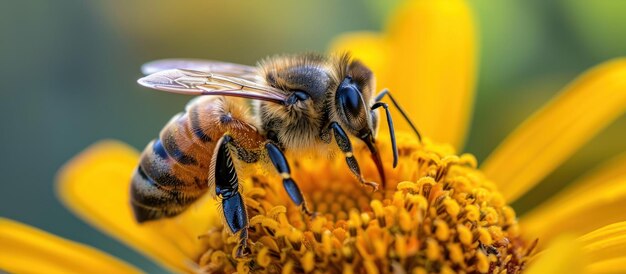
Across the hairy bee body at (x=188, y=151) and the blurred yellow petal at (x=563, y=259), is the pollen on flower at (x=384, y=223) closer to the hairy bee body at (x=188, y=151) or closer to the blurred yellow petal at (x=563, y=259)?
the hairy bee body at (x=188, y=151)

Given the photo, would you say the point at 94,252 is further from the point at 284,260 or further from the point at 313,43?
the point at 313,43

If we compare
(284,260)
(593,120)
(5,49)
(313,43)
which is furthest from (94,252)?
(5,49)

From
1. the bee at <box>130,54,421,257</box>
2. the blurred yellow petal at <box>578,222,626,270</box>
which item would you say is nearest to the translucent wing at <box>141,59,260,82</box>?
the bee at <box>130,54,421,257</box>

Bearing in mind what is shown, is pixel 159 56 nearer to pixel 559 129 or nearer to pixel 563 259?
pixel 559 129

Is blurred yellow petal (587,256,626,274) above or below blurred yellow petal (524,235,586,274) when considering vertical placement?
below

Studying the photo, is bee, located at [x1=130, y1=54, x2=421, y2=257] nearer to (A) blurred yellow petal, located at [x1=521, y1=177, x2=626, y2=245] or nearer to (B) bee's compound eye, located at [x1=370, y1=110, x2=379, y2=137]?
(B) bee's compound eye, located at [x1=370, y1=110, x2=379, y2=137]
